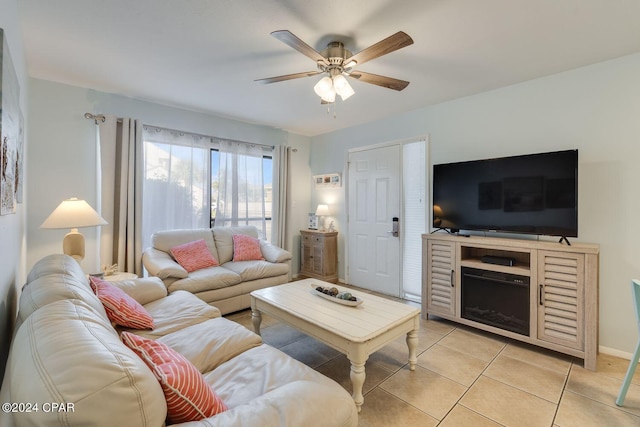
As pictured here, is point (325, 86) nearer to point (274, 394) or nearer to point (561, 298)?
point (274, 394)

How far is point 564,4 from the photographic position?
1.73m

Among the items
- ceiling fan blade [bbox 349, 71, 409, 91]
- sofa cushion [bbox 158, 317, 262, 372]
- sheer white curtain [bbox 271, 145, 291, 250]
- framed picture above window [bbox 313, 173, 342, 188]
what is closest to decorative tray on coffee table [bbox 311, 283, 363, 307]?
sofa cushion [bbox 158, 317, 262, 372]

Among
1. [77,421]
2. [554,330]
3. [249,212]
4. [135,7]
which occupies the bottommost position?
[554,330]

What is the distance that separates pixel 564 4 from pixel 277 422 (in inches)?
105

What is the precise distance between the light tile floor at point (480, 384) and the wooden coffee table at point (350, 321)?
0.74ft

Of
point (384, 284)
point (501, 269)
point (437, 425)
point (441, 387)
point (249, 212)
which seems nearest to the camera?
point (437, 425)

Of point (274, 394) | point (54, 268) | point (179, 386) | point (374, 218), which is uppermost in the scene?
point (374, 218)

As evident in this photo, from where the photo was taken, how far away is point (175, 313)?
2111mm

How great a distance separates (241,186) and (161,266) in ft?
5.68

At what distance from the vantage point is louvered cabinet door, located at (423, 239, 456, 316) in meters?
2.98

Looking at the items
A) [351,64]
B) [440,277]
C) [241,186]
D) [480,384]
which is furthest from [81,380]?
[241,186]

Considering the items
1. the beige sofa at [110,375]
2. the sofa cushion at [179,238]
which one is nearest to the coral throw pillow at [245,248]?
the sofa cushion at [179,238]

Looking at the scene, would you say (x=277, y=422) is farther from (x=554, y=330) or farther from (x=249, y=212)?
(x=249, y=212)

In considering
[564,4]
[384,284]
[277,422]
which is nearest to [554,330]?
[384,284]
